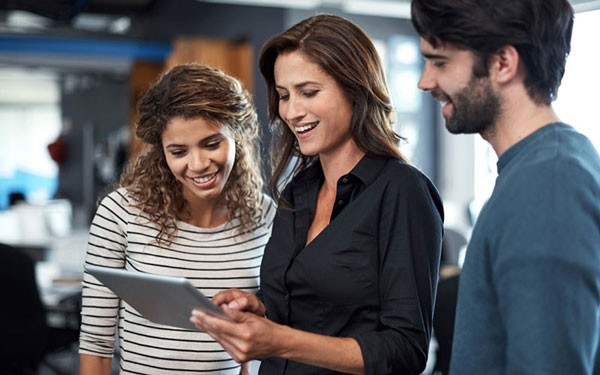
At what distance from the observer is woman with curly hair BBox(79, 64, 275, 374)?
73.7 inches

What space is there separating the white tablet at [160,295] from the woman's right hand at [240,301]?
160mm

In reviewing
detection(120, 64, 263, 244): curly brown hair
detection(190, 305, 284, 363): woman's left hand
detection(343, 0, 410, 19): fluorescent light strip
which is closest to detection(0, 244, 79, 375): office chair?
detection(120, 64, 263, 244): curly brown hair

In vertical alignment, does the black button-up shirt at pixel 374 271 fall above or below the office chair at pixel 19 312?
above

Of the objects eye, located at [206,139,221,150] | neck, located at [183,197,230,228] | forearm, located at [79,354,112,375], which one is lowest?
forearm, located at [79,354,112,375]

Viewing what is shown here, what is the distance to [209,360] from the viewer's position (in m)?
1.89

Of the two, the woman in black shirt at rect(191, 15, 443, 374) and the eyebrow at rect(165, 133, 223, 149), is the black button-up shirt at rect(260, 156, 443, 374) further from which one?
the eyebrow at rect(165, 133, 223, 149)

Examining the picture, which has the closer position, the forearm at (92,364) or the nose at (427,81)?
the nose at (427,81)

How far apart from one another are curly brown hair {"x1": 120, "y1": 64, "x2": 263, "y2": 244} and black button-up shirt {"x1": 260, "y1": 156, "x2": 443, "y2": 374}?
0.39 metres

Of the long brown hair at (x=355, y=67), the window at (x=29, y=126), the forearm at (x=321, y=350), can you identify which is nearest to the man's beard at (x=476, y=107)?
the long brown hair at (x=355, y=67)

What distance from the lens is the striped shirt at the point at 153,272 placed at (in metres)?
1.87

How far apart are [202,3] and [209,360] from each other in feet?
26.0

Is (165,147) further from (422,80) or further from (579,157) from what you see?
(579,157)

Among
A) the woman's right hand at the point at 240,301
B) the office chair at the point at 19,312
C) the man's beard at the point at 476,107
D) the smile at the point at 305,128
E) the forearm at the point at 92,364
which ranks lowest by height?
the office chair at the point at 19,312

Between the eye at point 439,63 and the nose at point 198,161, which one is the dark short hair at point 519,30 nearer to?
the eye at point 439,63
